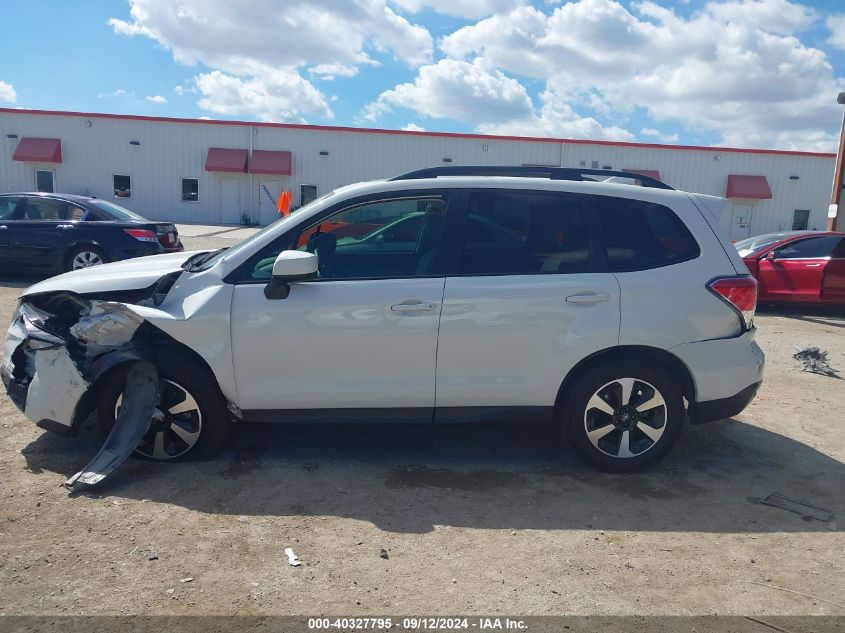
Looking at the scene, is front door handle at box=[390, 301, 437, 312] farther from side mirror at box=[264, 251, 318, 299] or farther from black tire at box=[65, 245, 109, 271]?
black tire at box=[65, 245, 109, 271]

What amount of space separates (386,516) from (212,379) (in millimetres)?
1384

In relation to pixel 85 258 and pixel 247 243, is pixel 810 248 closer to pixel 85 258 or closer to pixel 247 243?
pixel 247 243

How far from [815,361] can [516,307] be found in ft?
16.3

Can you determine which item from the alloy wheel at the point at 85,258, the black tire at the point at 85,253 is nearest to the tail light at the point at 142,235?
the black tire at the point at 85,253

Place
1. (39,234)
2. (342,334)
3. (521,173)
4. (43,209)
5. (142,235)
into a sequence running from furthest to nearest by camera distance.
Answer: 1. (43,209)
2. (39,234)
3. (142,235)
4. (521,173)
5. (342,334)

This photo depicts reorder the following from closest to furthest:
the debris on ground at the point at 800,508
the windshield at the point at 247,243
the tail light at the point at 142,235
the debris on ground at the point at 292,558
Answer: the debris on ground at the point at 292,558, the debris on ground at the point at 800,508, the windshield at the point at 247,243, the tail light at the point at 142,235

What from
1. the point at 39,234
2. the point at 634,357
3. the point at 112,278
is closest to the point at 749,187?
the point at 39,234

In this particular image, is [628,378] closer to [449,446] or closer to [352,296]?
[449,446]

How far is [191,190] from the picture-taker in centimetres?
3438

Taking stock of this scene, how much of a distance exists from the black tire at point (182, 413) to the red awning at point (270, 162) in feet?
99.5

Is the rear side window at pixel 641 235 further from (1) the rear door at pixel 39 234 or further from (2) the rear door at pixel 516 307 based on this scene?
(1) the rear door at pixel 39 234

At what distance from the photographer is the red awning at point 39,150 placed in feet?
108

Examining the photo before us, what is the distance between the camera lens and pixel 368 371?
4.23 meters

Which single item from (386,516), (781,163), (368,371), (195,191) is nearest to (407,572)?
(386,516)
